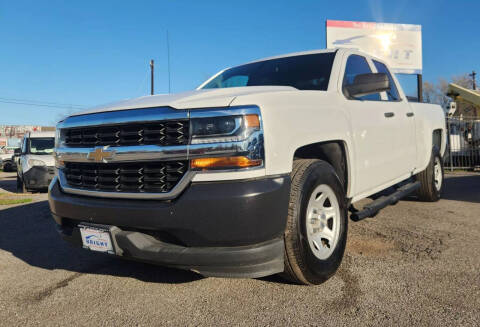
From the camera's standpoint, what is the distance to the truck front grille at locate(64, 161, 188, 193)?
2100 mm

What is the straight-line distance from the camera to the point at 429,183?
5359 mm

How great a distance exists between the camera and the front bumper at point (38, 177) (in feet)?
30.6

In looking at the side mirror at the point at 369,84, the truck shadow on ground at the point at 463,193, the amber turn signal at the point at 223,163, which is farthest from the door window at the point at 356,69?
the truck shadow on ground at the point at 463,193

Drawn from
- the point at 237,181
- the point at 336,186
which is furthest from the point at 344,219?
the point at 237,181

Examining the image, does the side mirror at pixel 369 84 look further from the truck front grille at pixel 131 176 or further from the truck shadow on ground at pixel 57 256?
the truck shadow on ground at pixel 57 256

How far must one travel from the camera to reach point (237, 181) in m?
2.00

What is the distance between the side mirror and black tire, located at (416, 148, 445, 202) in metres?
2.76

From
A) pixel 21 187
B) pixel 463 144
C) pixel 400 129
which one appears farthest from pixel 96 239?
pixel 463 144

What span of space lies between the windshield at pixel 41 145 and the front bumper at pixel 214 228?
31.7 ft

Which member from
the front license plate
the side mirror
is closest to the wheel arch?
the side mirror

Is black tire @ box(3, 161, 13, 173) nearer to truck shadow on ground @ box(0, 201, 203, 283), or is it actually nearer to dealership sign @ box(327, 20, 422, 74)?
dealership sign @ box(327, 20, 422, 74)

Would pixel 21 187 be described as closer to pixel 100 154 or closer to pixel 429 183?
pixel 100 154

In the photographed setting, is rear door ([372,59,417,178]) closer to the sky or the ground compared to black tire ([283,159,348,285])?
closer to the sky

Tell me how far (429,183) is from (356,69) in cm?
258
